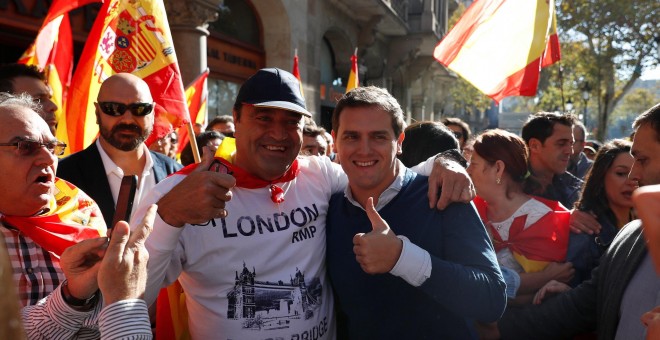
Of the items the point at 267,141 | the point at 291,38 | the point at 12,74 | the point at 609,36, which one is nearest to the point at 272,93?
the point at 267,141

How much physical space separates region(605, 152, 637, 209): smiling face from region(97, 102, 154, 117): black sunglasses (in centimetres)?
296

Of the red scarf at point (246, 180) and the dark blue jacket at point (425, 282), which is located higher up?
the red scarf at point (246, 180)

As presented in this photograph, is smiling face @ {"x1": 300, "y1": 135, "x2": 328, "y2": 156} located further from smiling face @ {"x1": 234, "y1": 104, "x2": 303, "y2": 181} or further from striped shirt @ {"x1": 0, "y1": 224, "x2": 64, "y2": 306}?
striped shirt @ {"x1": 0, "y1": 224, "x2": 64, "y2": 306}

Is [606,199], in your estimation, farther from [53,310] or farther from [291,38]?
[291,38]

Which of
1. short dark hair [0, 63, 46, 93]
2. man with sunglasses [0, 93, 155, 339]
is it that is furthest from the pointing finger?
short dark hair [0, 63, 46, 93]

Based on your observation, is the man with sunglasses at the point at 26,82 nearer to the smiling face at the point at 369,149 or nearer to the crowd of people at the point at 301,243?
the crowd of people at the point at 301,243

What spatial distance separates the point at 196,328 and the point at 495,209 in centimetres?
190

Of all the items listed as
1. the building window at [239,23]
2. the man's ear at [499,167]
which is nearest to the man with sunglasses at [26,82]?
the man's ear at [499,167]

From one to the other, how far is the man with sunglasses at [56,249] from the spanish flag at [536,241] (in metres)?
2.17

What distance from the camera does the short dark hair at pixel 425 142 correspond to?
3031mm

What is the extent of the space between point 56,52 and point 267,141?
3.76m

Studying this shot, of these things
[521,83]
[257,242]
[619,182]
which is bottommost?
[257,242]

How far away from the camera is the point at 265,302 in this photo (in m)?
2.08

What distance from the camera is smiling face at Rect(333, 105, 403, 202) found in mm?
2180
